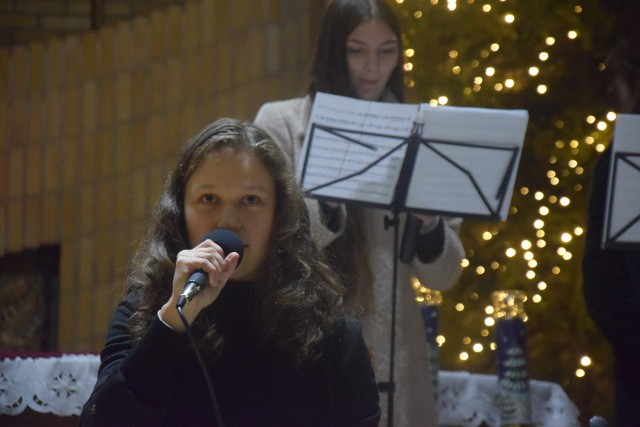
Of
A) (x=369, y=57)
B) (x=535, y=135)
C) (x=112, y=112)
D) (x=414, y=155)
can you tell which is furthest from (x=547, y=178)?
(x=414, y=155)

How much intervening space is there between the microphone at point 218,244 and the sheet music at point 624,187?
128 cm

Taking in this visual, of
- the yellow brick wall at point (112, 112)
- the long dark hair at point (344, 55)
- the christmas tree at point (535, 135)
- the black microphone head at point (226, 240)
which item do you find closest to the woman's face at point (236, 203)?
the black microphone head at point (226, 240)

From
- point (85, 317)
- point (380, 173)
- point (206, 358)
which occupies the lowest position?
point (85, 317)

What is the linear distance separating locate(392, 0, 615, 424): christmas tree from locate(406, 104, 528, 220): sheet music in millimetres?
2282

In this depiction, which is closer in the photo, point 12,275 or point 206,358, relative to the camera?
point 206,358

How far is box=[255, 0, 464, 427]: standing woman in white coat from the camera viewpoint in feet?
9.74

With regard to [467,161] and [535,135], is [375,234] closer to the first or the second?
[467,161]

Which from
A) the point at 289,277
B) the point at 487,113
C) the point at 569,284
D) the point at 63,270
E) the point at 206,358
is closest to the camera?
the point at 206,358

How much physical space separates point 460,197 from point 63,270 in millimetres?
3127

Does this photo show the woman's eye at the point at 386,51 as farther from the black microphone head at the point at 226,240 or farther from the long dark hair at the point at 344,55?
the black microphone head at the point at 226,240

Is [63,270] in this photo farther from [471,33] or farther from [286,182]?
[286,182]

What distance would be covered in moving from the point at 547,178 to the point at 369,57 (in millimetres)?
2264

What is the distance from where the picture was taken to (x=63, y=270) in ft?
18.0

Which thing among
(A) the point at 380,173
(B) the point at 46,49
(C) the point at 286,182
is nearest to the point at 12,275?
(B) the point at 46,49
